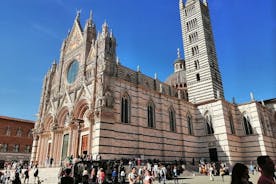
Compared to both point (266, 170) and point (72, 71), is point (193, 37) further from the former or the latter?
point (266, 170)

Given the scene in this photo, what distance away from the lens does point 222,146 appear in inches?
1037

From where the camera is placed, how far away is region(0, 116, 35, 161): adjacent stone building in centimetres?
3312

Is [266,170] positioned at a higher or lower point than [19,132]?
lower

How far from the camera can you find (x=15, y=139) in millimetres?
34688

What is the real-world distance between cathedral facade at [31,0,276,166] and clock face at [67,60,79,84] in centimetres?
13

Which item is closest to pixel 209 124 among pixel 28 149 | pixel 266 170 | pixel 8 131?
pixel 266 170

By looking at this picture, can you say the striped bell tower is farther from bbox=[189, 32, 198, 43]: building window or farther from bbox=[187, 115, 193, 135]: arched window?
bbox=[187, 115, 193, 135]: arched window

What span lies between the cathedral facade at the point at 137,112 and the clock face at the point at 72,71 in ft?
0.44

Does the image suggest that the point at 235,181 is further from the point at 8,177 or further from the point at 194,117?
the point at 194,117

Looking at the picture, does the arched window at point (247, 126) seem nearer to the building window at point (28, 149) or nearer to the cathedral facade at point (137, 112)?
the cathedral facade at point (137, 112)

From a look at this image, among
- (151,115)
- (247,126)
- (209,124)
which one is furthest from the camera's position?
(247,126)

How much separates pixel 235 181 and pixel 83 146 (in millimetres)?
19428

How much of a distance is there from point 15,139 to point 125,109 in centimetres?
2325

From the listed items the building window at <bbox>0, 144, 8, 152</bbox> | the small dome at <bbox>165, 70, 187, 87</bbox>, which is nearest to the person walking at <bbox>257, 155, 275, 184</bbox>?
the building window at <bbox>0, 144, 8, 152</bbox>
